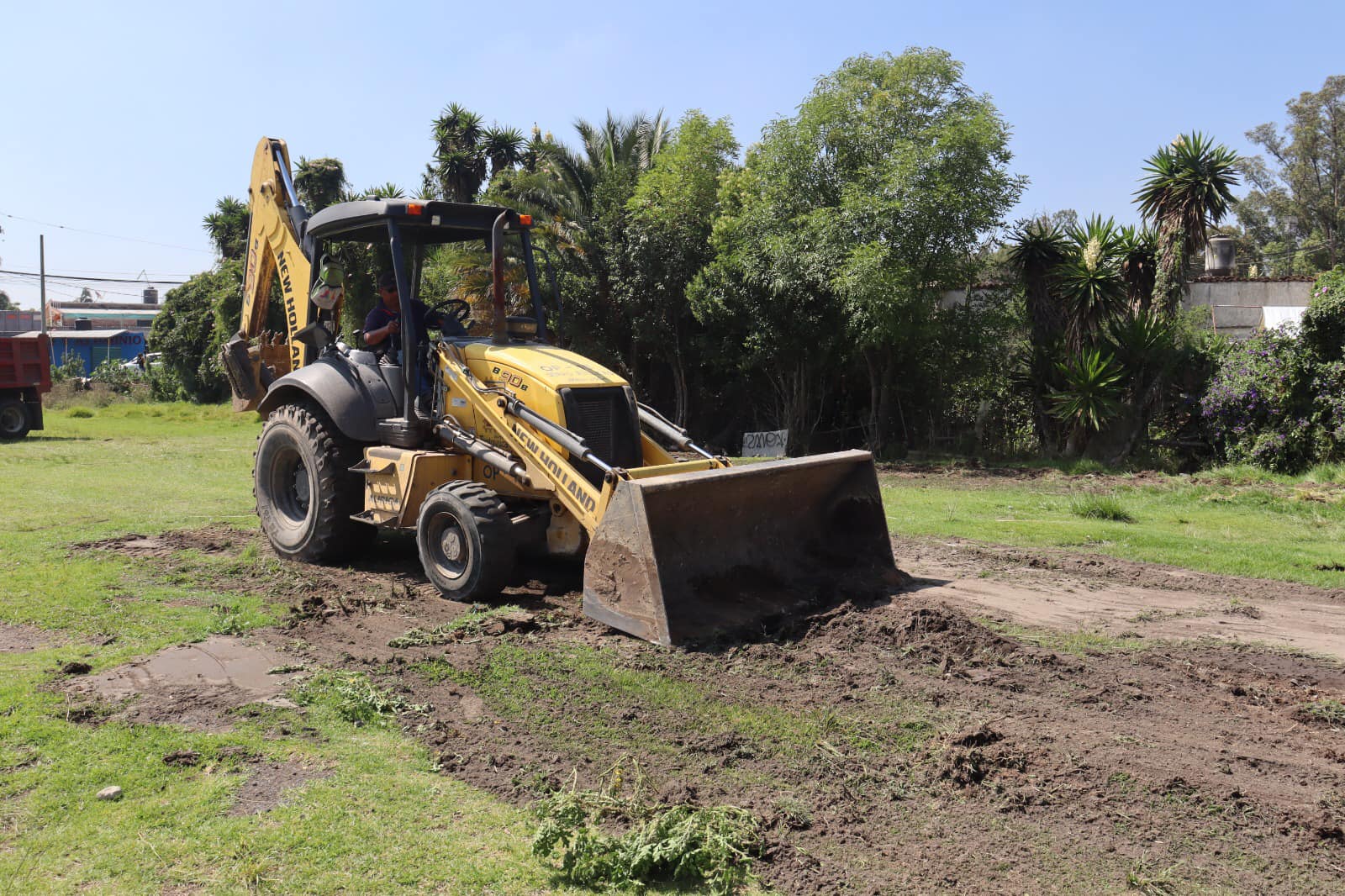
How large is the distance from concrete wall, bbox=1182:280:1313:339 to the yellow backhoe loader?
23829 millimetres

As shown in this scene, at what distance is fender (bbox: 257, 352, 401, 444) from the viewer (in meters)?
8.88

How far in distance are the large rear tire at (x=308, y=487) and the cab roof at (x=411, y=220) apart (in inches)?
65.2

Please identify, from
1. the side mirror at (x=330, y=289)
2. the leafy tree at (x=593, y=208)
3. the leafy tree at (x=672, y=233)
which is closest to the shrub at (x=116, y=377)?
the leafy tree at (x=593, y=208)

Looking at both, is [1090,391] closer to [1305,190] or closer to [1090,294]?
[1090,294]

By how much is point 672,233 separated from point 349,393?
13.3 metres

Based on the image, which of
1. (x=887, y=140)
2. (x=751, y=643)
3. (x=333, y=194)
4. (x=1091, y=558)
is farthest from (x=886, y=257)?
(x=333, y=194)

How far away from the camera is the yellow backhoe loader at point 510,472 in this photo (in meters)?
6.84

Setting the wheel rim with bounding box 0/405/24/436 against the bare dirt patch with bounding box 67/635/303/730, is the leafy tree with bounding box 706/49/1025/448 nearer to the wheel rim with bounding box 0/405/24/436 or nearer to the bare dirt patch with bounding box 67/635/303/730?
the bare dirt patch with bounding box 67/635/303/730

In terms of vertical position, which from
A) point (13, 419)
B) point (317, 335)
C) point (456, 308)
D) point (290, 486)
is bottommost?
point (290, 486)

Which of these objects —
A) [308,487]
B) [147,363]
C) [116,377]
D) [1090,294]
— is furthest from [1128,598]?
[147,363]

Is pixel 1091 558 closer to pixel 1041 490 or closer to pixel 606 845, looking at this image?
pixel 1041 490

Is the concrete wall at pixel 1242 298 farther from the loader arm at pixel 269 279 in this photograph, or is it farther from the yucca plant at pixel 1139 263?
the loader arm at pixel 269 279

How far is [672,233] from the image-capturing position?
2141 cm

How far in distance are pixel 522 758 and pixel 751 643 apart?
2011mm
